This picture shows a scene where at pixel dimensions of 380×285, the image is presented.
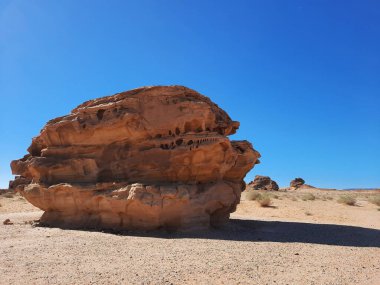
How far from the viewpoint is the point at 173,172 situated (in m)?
14.2

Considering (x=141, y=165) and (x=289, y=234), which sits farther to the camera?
(x=141, y=165)

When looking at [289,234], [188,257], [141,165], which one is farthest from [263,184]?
[188,257]

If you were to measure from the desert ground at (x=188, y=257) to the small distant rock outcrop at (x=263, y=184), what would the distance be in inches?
1454

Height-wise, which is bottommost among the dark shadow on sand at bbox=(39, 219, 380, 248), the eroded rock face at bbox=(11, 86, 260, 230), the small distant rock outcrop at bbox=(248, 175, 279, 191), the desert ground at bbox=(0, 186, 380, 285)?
the desert ground at bbox=(0, 186, 380, 285)

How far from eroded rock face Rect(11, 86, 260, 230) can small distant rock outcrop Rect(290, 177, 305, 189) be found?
49.1 m

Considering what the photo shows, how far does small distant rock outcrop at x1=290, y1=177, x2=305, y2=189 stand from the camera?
61688mm

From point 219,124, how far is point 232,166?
6.76 feet

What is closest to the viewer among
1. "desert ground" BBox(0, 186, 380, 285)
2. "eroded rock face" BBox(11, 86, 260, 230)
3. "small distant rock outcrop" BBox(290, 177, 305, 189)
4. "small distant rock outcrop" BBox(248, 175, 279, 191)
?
"desert ground" BBox(0, 186, 380, 285)

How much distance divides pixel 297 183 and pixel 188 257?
57.0 m

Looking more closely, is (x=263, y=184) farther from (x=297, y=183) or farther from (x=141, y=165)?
(x=141, y=165)

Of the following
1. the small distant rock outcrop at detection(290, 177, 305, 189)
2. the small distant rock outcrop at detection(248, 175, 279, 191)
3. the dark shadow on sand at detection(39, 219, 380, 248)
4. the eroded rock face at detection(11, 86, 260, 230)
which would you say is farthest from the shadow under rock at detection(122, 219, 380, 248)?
the small distant rock outcrop at detection(290, 177, 305, 189)

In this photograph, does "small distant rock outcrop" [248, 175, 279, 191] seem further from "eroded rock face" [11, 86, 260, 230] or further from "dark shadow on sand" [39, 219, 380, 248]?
Result: "eroded rock face" [11, 86, 260, 230]

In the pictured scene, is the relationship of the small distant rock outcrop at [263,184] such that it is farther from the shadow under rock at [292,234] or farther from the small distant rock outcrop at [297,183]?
the shadow under rock at [292,234]

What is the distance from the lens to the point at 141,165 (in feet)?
47.4
